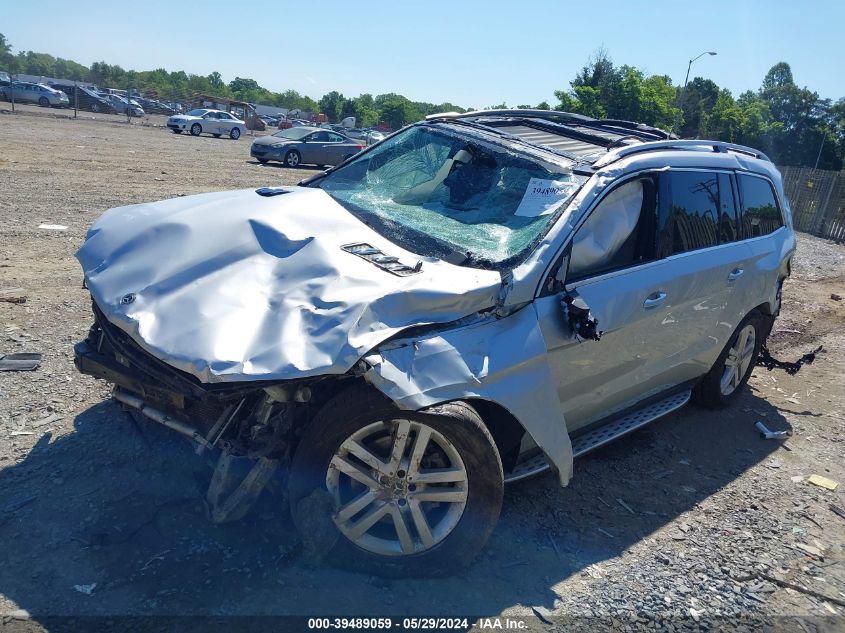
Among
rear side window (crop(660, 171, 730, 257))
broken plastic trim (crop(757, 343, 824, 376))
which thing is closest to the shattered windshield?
rear side window (crop(660, 171, 730, 257))

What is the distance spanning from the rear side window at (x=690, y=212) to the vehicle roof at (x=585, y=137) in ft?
0.65

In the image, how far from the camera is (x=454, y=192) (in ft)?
13.5

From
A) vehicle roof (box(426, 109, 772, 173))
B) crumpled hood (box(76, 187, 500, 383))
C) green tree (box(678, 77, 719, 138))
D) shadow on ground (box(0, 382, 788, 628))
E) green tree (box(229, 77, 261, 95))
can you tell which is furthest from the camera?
green tree (box(229, 77, 261, 95))

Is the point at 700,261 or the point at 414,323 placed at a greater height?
the point at 700,261

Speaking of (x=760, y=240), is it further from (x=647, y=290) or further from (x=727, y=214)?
(x=647, y=290)

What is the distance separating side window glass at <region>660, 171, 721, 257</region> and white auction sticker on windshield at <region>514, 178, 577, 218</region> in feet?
2.74

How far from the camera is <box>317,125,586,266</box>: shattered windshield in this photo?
3523mm

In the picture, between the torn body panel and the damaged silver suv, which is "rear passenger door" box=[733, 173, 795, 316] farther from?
the torn body panel

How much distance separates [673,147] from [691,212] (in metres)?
0.45

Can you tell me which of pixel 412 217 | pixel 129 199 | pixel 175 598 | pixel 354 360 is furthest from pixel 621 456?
pixel 129 199

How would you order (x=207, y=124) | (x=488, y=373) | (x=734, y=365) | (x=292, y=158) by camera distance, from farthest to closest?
(x=207, y=124)
(x=292, y=158)
(x=734, y=365)
(x=488, y=373)

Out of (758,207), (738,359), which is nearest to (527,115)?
(758,207)

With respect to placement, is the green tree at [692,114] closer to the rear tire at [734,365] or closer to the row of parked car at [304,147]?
the row of parked car at [304,147]

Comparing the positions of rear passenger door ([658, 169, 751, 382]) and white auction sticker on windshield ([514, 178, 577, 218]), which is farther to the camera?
rear passenger door ([658, 169, 751, 382])
